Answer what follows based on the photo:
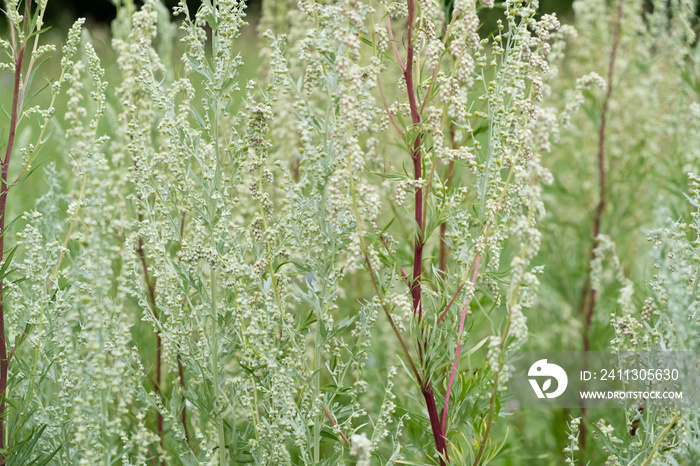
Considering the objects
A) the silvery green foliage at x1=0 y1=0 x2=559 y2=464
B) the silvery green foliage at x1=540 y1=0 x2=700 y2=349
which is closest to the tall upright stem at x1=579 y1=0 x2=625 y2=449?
the silvery green foliage at x1=540 y1=0 x2=700 y2=349

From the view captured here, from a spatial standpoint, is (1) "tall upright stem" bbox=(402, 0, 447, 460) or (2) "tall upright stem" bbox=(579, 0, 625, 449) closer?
(1) "tall upright stem" bbox=(402, 0, 447, 460)

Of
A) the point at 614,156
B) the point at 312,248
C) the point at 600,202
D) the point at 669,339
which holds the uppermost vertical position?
the point at 614,156

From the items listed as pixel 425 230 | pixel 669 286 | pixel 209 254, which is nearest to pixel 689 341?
pixel 669 286

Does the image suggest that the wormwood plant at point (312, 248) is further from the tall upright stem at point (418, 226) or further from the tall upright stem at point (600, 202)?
the tall upright stem at point (600, 202)

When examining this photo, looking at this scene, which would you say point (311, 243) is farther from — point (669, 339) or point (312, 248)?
point (669, 339)

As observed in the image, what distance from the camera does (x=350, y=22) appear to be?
156cm

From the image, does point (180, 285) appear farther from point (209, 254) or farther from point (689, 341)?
point (689, 341)

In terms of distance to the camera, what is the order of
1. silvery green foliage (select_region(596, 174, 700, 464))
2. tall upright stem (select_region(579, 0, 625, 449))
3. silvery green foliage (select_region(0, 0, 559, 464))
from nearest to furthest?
1. silvery green foliage (select_region(596, 174, 700, 464))
2. silvery green foliage (select_region(0, 0, 559, 464))
3. tall upright stem (select_region(579, 0, 625, 449))

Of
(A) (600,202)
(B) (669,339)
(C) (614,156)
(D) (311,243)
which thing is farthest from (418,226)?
(C) (614,156)

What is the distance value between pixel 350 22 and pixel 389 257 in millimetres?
612

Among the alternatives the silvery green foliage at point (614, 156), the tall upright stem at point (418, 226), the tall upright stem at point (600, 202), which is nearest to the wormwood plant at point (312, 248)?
the tall upright stem at point (418, 226)

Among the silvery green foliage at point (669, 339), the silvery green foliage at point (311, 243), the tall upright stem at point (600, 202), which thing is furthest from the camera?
the tall upright stem at point (600, 202)

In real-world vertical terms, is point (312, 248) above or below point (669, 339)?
above

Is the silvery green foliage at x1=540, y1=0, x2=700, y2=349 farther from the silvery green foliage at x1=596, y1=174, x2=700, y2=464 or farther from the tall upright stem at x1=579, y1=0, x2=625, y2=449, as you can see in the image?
the silvery green foliage at x1=596, y1=174, x2=700, y2=464
